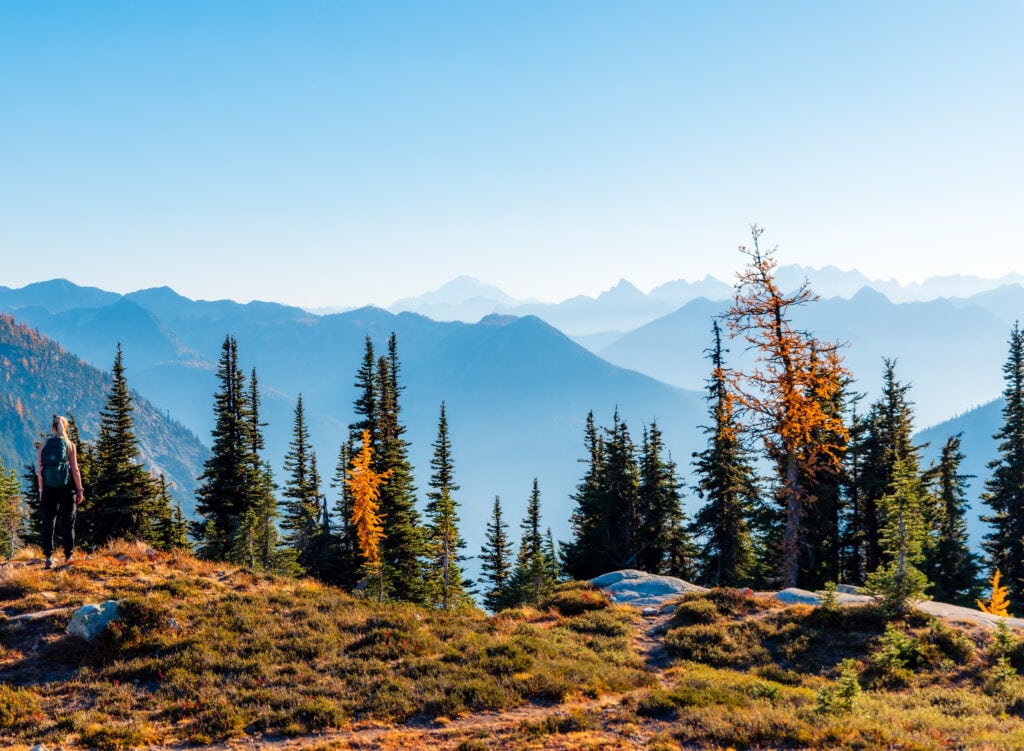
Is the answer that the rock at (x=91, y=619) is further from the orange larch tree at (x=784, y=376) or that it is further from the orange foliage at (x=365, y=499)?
the orange foliage at (x=365, y=499)

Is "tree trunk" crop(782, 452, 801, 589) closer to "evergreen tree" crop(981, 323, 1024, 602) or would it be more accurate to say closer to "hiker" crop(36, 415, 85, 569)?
"evergreen tree" crop(981, 323, 1024, 602)

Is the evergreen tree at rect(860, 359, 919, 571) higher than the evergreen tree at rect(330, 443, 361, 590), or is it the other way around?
the evergreen tree at rect(860, 359, 919, 571)

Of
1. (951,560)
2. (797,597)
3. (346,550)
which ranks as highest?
(797,597)

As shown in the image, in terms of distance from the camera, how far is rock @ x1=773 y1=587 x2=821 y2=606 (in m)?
19.7

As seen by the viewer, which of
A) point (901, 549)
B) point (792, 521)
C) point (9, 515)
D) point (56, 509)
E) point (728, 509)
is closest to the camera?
point (56, 509)

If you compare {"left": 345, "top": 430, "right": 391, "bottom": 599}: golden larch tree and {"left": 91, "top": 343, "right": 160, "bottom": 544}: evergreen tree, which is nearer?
{"left": 345, "top": 430, "right": 391, "bottom": 599}: golden larch tree

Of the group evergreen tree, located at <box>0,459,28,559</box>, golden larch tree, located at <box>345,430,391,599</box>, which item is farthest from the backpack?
evergreen tree, located at <box>0,459,28,559</box>

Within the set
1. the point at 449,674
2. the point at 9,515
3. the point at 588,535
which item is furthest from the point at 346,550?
the point at 9,515

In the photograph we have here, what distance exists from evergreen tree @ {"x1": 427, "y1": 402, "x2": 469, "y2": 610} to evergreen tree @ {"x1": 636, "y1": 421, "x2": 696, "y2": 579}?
47.3 ft

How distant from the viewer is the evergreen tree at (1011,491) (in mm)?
35750

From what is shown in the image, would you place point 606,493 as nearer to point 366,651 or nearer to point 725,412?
point 725,412

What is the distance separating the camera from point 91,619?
13039mm

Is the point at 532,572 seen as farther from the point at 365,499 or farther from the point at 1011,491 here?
the point at 1011,491

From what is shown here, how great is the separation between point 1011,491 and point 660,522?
73.2 feet
